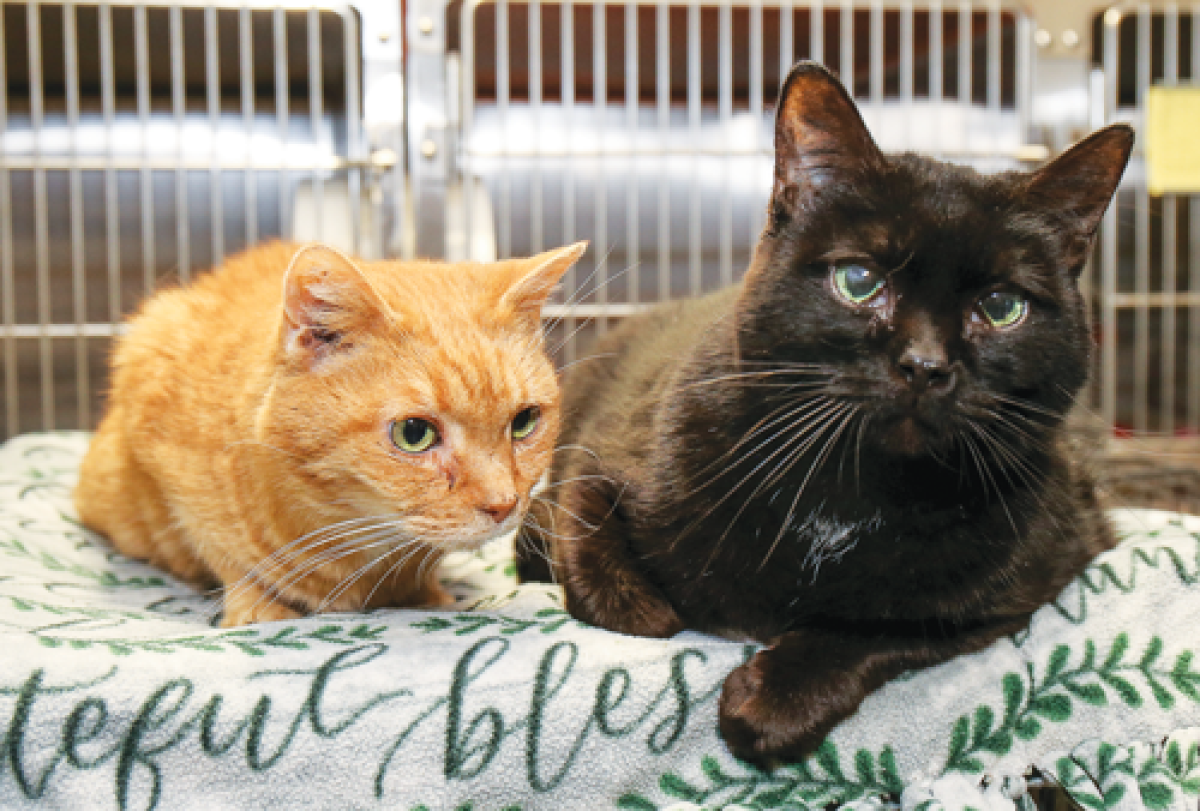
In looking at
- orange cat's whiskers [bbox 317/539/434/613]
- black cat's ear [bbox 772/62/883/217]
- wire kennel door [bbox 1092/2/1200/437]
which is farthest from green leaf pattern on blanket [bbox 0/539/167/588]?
wire kennel door [bbox 1092/2/1200/437]

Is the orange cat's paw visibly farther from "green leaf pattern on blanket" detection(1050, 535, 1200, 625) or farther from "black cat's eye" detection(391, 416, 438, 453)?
"green leaf pattern on blanket" detection(1050, 535, 1200, 625)

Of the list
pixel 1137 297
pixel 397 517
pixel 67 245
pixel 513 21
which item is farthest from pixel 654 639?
pixel 67 245

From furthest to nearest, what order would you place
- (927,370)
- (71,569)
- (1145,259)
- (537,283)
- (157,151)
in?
1. (157,151)
2. (1145,259)
3. (71,569)
4. (537,283)
5. (927,370)

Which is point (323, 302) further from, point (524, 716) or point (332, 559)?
point (524, 716)

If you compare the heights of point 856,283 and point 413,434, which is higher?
point 856,283

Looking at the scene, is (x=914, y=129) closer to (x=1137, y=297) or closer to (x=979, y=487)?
(x=1137, y=297)

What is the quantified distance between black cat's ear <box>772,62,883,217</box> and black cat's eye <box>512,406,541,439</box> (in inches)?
13.0

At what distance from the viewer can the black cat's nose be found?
2.69 feet

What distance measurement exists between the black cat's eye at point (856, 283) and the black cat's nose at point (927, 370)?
8cm

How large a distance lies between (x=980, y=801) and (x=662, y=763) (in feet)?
0.89

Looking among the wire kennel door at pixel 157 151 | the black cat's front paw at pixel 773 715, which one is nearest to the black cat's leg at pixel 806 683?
the black cat's front paw at pixel 773 715

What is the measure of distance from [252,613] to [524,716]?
0.40 m

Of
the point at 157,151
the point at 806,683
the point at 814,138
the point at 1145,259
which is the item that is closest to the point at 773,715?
the point at 806,683

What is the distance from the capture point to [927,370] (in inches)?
32.3
